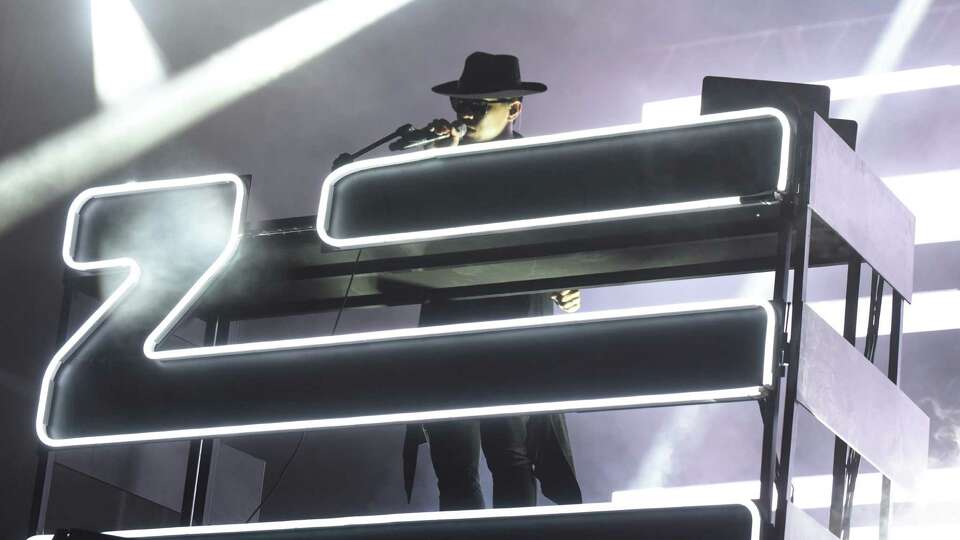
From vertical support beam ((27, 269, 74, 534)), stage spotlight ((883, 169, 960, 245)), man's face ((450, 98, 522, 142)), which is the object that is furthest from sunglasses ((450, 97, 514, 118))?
stage spotlight ((883, 169, 960, 245))

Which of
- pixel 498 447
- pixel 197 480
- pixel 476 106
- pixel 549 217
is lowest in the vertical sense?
pixel 197 480

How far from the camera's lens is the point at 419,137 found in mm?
2412

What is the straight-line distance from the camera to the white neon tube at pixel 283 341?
5.81ft

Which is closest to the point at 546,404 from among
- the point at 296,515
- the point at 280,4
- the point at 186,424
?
the point at 186,424

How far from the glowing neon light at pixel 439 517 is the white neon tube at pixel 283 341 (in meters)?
0.14

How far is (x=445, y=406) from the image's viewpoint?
1.92 metres

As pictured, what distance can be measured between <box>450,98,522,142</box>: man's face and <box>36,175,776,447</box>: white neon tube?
0.71m

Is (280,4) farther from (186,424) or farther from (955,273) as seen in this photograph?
(186,424)

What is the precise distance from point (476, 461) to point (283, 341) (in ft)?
1.96

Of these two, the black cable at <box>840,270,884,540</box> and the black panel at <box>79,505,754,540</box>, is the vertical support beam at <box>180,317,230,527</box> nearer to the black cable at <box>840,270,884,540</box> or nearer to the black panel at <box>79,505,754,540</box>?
the black panel at <box>79,505,754,540</box>

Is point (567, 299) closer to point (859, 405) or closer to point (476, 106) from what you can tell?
point (476, 106)

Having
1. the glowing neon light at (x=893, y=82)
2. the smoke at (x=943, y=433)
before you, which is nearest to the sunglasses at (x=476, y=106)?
the glowing neon light at (x=893, y=82)

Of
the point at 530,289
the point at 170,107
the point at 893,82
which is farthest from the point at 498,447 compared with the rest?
the point at 170,107

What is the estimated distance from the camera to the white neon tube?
1.77 metres
